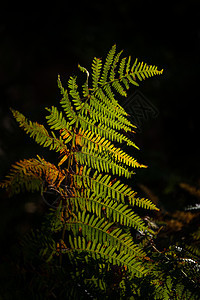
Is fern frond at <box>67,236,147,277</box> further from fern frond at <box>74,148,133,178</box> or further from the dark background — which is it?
the dark background

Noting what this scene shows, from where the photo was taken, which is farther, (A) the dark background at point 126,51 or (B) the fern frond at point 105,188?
(A) the dark background at point 126,51

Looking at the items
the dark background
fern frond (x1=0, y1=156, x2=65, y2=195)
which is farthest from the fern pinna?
the dark background

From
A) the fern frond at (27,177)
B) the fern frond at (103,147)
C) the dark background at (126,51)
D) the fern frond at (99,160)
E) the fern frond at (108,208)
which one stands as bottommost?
the fern frond at (27,177)

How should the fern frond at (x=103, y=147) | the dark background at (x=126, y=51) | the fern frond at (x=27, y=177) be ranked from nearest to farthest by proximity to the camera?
1. the fern frond at (x=27, y=177)
2. the fern frond at (x=103, y=147)
3. the dark background at (x=126, y=51)

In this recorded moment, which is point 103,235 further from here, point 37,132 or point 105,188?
point 37,132

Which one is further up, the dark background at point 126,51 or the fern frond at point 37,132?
the dark background at point 126,51

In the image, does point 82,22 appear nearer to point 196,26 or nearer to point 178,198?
point 196,26

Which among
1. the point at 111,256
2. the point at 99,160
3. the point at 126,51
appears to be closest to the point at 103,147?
the point at 99,160

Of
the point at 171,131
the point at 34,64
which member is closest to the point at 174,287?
the point at 171,131

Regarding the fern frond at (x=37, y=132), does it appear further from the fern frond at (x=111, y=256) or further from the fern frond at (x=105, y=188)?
the fern frond at (x=111, y=256)

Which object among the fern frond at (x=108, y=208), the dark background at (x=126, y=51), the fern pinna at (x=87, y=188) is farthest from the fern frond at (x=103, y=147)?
the dark background at (x=126, y=51)
